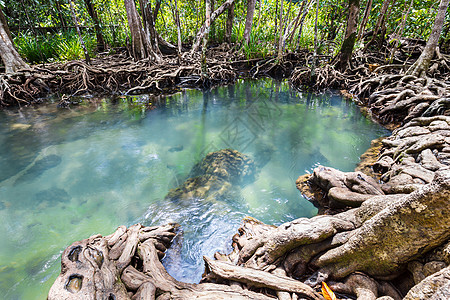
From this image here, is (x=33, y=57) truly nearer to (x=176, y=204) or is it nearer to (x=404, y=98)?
(x=176, y=204)

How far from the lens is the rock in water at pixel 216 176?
12.3 ft

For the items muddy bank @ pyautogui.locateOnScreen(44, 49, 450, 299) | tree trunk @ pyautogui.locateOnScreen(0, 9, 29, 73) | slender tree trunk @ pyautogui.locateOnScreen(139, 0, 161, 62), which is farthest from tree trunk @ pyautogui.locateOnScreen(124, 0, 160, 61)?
muddy bank @ pyautogui.locateOnScreen(44, 49, 450, 299)

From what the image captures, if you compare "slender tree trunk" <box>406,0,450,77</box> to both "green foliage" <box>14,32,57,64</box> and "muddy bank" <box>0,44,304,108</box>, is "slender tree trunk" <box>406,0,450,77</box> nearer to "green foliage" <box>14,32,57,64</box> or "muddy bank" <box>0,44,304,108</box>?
"muddy bank" <box>0,44,304,108</box>

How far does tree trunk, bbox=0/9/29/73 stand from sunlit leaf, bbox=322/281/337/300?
10575mm

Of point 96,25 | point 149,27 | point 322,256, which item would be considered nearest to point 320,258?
point 322,256

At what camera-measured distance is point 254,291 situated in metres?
1.77

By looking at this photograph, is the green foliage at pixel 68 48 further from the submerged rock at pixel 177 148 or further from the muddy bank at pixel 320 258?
the muddy bank at pixel 320 258

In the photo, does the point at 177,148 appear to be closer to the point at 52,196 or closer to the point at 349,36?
the point at 52,196

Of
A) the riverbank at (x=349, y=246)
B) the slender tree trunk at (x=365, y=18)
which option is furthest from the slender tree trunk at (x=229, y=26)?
the riverbank at (x=349, y=246)

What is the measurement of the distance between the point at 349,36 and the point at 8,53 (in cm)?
1239

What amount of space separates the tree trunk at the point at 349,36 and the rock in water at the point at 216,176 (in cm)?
767

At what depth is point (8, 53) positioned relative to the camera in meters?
7.37

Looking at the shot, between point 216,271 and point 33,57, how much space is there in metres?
13.0

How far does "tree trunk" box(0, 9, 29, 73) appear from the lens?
7.10 m
